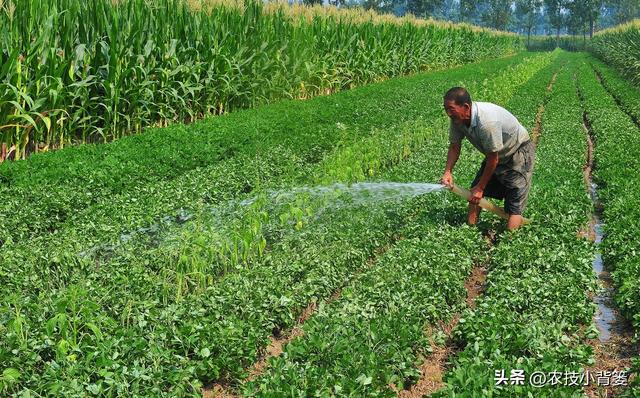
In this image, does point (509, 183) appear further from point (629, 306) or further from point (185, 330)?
point (185, 330)

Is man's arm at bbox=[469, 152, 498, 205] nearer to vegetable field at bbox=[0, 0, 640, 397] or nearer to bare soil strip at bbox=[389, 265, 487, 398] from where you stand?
vegetable field at bbox=[0, 0, 640, 397]

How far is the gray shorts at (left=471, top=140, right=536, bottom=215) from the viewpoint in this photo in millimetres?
7676

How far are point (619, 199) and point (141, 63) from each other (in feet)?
27.8

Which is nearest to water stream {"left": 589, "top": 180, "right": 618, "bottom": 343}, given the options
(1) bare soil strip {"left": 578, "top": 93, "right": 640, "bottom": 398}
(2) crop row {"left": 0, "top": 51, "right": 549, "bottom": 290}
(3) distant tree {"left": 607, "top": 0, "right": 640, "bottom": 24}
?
(1) bare soil strip {"left": 578, "top": 93, "right": 640, "bottom": 398}

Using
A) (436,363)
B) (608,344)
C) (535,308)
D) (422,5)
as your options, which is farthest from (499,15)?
(436,363)

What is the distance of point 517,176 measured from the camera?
769 cm

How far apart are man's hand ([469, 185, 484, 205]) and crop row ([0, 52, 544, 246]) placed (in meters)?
2.85

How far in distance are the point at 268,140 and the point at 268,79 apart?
5.05m

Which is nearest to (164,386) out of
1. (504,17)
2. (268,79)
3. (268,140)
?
(268,140)

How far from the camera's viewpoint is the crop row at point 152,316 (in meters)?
4.30

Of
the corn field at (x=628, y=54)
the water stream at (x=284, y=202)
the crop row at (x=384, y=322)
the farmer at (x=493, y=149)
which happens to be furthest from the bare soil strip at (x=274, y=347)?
the corn field at (x=628, y=54)

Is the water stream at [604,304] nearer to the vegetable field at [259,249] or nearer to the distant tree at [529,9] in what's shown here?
the vegetable field at [259,249]

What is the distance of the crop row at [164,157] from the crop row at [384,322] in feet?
10.4

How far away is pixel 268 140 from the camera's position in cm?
1230
